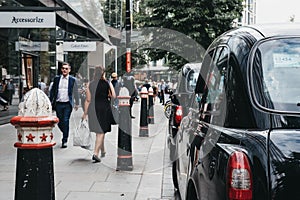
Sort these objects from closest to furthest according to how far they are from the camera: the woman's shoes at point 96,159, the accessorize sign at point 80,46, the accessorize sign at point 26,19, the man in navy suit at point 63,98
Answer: the woman's shoes at point 96,159 < the man in navy suit at point 63,98 < the accessorize sign at point 26,19 < the accessorize sign at point 80,46

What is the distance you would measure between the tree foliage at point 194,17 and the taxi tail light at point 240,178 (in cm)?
1906

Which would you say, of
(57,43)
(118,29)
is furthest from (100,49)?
(57,43)

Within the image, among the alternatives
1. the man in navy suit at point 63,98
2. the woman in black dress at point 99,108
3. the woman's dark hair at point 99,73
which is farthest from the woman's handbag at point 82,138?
the man in navy suit at point 63,98

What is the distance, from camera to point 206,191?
2.61m

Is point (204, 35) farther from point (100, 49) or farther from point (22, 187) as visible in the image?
point (22, 187)

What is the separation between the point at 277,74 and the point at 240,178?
2.45 feet

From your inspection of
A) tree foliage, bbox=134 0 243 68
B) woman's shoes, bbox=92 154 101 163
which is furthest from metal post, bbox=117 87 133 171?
tree foliage, bbox=134 0 243 68

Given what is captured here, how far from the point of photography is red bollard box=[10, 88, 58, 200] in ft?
8.41

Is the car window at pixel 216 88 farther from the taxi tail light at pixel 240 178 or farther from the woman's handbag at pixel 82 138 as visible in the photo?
the woman's handbag at pixel 82 138

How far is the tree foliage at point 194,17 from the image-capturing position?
70.2ft

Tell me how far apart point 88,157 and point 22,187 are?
5226 millimetres

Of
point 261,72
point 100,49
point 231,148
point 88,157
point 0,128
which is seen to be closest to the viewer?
point 231,148

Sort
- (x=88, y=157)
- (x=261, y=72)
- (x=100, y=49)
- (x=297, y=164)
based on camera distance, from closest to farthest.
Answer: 1. (x=297, y=164)
2. (x=261, y=72)
3. (x=88, y=157)
4. (x=100, y=49)

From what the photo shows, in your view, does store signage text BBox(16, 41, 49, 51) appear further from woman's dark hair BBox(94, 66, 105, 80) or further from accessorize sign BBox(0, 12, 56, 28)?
woman's dark hair BBox(94, 66, 105, 80)
